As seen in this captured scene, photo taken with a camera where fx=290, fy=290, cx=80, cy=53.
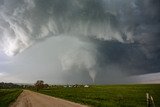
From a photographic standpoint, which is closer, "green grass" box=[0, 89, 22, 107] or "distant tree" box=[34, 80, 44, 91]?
"green grass" box=[0, 89, 22, 107]

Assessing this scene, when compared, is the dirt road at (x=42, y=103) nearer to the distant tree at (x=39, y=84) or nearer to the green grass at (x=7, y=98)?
the green grass at (x=7, y=98)

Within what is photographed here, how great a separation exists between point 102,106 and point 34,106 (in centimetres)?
905

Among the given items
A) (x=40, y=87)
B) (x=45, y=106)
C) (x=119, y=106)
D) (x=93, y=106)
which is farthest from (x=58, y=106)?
(x=40, y=87)

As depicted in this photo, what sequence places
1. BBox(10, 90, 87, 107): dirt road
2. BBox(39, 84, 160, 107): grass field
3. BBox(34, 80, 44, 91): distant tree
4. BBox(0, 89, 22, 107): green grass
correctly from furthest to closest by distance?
BBox(34, 80, 44, 91): distant tree, BBox(0, 89, 22, 107): green grass, BBox(39, 84, 160, 107): grass field, BBox(10, 90, 87, 107): dirt road

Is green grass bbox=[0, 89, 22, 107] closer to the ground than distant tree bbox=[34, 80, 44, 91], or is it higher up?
closer to the ground

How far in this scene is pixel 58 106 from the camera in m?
36.6

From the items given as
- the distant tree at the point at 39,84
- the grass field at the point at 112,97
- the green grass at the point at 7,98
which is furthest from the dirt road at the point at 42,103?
the distant tree at the point at 39,84

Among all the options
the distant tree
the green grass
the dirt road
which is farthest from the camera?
the distant tree

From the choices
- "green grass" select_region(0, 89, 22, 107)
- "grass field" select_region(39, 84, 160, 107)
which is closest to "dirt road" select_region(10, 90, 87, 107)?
"green grass" select_region(0, 89, 22, 107)

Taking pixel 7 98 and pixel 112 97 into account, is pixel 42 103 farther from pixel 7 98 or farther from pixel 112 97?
pixel 7 98

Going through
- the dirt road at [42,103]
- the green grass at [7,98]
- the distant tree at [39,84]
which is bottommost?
the dirt road at [42,103]

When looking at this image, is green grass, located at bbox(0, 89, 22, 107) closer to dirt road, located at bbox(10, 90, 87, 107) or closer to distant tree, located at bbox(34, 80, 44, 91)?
dirt road, located at bbox(10, 90, 87, 107)

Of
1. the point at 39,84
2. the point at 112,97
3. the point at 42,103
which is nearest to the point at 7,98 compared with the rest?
the point at 112,97

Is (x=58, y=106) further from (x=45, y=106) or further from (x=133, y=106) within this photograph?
(x=133, y=106)
